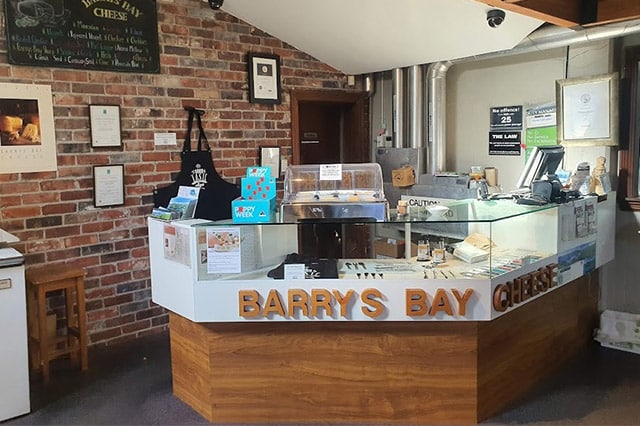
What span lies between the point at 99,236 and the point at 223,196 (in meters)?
1.02

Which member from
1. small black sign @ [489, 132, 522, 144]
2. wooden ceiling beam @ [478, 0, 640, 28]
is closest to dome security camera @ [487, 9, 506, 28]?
wooden ceiling beam @ [478, 0, 640, 28]

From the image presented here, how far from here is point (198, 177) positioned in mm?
4625

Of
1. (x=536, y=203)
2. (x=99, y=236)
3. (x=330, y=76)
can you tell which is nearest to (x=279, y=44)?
(x=330, y=76)

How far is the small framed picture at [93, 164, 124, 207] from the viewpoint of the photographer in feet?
13.5

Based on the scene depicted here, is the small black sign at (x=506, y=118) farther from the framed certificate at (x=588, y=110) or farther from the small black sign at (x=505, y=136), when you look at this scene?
the framed certificate at (x=588, y=110)

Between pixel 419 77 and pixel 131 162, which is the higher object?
pixel 419 77

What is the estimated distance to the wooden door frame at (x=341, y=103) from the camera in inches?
207

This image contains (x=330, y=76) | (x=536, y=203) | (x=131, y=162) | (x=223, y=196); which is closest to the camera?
(x=536, y=203)

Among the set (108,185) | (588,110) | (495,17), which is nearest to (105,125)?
(108,185)

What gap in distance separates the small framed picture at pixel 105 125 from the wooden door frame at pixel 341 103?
1.61 m

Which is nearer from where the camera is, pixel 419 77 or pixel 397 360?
pixel 397 360

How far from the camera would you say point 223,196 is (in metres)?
4.74

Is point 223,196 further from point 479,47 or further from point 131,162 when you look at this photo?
point 479,47

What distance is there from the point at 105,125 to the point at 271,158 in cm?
148
